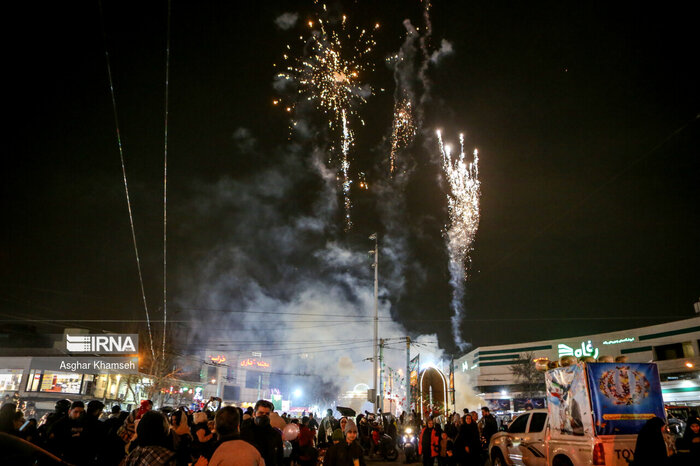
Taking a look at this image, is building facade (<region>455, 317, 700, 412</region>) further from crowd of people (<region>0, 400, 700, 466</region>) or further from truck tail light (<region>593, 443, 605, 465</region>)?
truck tail light (<region>593, 443, 605, 465</region>)

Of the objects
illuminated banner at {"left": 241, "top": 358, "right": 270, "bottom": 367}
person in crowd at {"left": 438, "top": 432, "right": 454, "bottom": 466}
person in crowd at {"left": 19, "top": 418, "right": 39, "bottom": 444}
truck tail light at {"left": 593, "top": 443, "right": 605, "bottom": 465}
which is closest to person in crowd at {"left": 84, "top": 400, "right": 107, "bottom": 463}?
person in crowd at {"left": 19, "top": 418, "right": 39, "bottom": 444}

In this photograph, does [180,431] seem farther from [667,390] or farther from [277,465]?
[667,390]

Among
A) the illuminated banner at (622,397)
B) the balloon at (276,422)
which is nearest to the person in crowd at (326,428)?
the balloon at (276,422)

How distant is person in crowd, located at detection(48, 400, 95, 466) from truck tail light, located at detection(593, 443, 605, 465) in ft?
28.0

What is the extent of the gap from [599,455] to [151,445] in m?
8.16

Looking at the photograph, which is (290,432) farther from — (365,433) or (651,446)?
(365,433)

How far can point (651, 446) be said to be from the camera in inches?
243

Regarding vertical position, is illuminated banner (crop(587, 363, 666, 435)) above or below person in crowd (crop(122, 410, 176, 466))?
above

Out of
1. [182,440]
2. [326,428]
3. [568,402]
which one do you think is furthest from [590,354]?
[182,440]

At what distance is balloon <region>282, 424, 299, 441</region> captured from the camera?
8773 millimetres

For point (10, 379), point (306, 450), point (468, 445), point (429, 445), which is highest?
point (10, 379)

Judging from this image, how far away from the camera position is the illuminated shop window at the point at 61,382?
35.7 meters

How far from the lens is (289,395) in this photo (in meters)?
104

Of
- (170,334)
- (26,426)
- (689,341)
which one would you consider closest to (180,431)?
(26,426)
